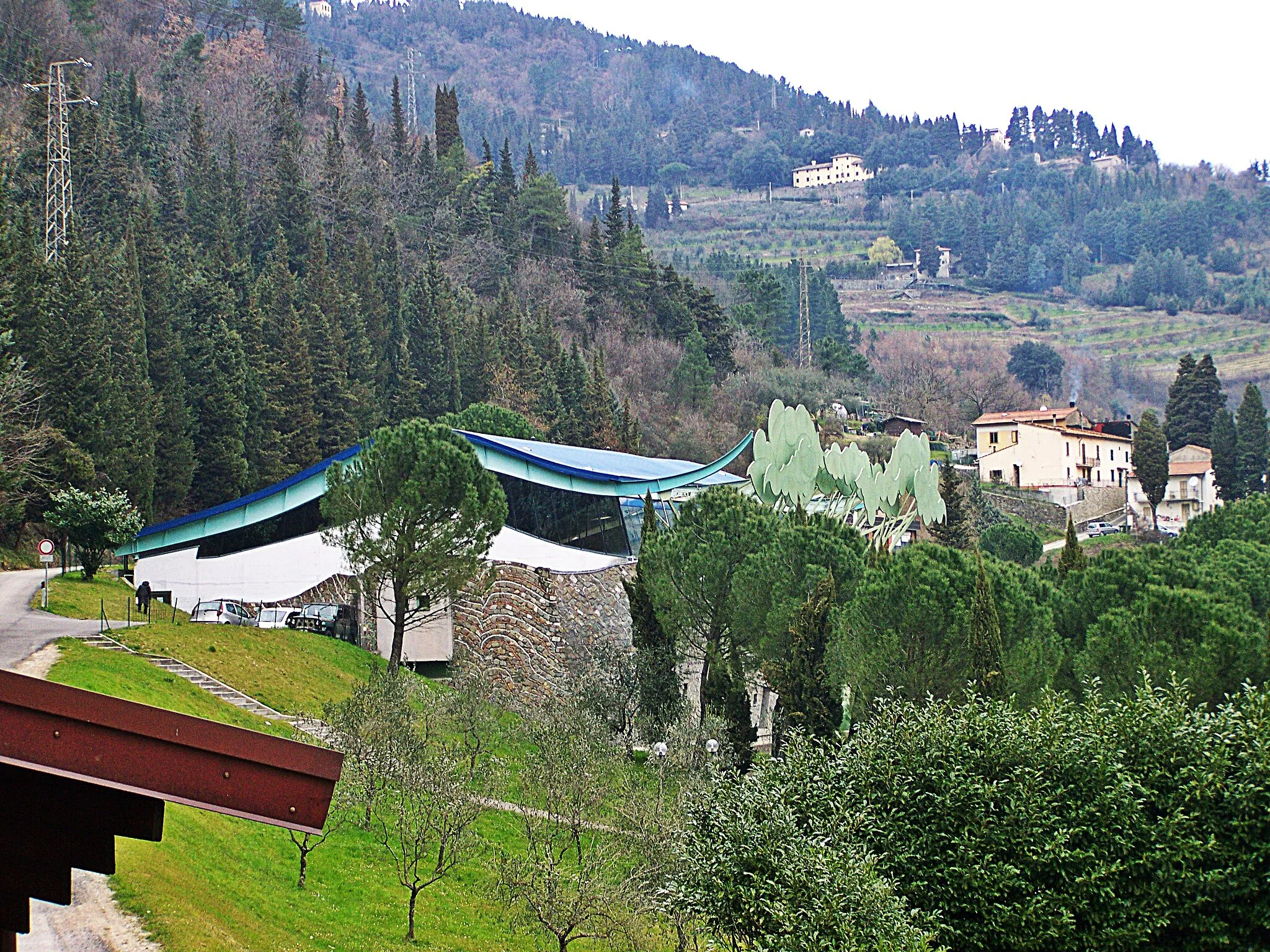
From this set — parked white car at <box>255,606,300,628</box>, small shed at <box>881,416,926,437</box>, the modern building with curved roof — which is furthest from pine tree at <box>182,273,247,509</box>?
small shed at <box>881,416,926,437</box>

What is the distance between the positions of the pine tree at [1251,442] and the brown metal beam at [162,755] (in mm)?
77468

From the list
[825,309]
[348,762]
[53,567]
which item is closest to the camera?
[348,762]

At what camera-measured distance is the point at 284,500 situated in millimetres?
43562

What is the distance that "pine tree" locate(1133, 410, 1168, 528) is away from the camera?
75.0 meters

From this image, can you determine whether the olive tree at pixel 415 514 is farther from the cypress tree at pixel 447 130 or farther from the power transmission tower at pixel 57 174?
the cypress tree at pixel 447 130

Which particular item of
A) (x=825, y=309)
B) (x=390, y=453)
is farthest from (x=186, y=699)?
(x=825, y=309)

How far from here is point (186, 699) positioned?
27.3m

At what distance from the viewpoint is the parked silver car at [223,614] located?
38906mm

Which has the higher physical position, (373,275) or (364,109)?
(364,109)

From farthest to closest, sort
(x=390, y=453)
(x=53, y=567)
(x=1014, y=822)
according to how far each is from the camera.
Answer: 1. (x=53, y=567)
2. (x=390, y=453)
3. (x=1014, y=822)

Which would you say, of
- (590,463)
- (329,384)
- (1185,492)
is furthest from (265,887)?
(1185,492)

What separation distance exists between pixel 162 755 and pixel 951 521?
210ft

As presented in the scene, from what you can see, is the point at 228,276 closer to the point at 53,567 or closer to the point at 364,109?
the point at 53,567

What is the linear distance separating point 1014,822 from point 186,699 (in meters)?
18.7
